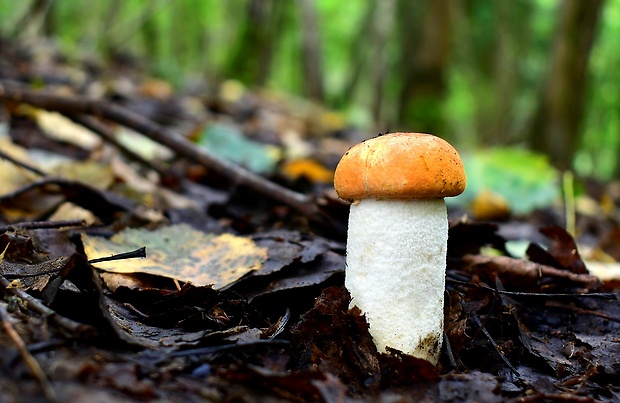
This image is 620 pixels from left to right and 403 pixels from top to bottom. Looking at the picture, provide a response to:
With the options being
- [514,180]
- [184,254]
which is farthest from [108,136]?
[514,180]

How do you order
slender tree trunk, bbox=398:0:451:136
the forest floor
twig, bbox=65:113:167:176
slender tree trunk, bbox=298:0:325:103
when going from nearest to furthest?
1. the forest floor
2. twig, bbox=65:113:167:176
3. slender tree trunk, bbox=398:0:451:136
4. slender tree trunk, bbox=298:0:325:103

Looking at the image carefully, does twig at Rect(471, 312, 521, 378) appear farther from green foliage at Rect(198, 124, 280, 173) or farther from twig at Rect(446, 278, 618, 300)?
green foliage at Rect(198, 124, 280, 173)

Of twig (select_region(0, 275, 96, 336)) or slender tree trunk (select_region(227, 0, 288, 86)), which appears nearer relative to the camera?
twig (select_region(0, 275, 96, 336))

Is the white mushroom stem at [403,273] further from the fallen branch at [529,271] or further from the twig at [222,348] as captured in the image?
the fallen branch at [529,271]

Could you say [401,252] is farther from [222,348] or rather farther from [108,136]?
[108,136]

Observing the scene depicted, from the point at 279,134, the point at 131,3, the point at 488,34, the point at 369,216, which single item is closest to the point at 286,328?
the point at 369,216

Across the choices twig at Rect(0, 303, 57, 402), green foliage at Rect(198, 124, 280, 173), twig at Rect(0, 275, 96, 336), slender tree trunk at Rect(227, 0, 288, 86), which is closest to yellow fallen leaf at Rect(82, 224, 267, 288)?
twig at Rect(0, 275, 96, 336)

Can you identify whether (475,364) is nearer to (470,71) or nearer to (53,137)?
(53,137)

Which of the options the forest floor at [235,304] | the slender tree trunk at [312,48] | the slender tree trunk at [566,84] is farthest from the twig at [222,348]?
the slender tree trunk at [312,48]
